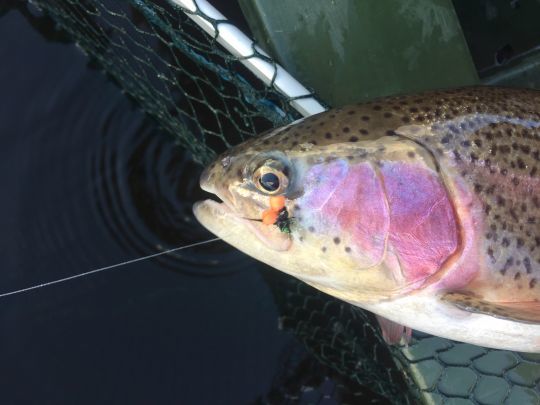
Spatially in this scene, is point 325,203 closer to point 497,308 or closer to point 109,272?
point 497,308

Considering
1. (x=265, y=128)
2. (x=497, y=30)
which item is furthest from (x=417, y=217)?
(x=497, y=30)

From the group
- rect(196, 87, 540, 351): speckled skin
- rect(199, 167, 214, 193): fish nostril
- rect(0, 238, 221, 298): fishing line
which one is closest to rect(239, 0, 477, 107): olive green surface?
rect(196, 87, 540, 351): speckled skin

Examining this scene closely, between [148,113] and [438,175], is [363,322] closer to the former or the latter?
[438,175]

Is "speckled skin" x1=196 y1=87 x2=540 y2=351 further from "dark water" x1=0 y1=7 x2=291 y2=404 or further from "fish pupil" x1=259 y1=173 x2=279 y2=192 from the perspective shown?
"dark water" x1=0 y1=7 x2=291 y2=404

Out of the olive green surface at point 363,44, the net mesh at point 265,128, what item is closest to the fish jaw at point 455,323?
the net mesh at point 265,128

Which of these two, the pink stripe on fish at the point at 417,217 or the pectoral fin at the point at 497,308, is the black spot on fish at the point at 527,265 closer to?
the pectoral fin at the point at 497,308

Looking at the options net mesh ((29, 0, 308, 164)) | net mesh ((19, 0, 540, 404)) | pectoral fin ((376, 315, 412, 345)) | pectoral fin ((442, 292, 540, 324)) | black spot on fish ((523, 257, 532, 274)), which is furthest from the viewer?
net mesh ((29, 0, 308, 164))
